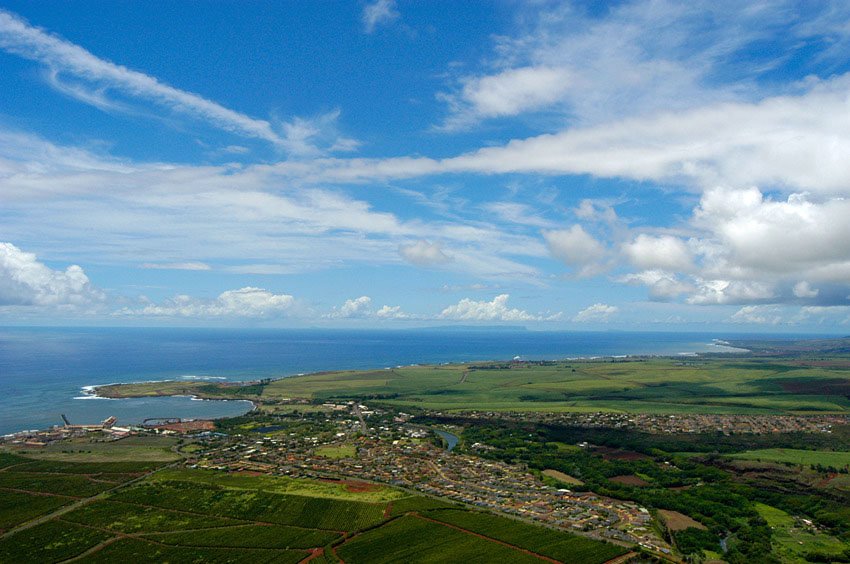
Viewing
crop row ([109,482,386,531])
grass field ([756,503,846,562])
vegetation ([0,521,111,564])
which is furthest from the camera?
crop row ([109,482,386,531])

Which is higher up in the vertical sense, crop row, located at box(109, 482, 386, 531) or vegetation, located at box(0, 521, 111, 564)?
crop row, located at box(109, 482, 386, 531)

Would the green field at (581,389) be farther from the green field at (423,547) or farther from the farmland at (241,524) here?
the green field at (423,547)

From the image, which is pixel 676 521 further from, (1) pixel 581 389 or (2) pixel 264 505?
(1) pixel 581 389

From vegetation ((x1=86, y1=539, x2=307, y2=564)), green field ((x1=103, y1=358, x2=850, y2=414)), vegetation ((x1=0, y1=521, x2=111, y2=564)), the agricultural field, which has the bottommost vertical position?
vegetation ((x1=86, y1=539, x2=307, y2=564))

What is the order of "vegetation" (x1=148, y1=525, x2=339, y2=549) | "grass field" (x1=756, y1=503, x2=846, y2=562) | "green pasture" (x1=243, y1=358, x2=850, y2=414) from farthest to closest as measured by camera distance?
"green pasture" (x1=243, y1=358, x2=850, y2=414) < "vegetation" (x1=148, y1=525, x2=339, y2=549) < "grass field" (x1=756, y1=503, x2=846, y2=562)

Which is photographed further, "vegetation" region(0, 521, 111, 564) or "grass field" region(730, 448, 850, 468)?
"grass field" region(730, 448, 850, 468)

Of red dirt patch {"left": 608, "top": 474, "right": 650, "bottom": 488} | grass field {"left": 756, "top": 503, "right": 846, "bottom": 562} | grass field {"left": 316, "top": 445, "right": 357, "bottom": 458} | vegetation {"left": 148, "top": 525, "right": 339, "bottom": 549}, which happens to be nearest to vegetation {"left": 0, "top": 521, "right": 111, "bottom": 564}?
vegetation {"left": 148, "top": 525, "right": 339, "bottom": 549}

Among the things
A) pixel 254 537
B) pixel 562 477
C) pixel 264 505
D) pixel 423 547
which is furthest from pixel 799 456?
pixel 254 537

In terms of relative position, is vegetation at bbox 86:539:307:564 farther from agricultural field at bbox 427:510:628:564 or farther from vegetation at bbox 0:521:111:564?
agricultural field at bbox 427:510:628:564
